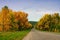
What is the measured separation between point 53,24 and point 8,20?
147ft

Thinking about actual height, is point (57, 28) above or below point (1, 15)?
below

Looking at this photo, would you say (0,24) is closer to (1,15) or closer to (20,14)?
(1,15)

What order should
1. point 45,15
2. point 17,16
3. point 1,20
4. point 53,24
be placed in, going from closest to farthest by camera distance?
point 1,20
point 17,16
point 53,24
point 45,15

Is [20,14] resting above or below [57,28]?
above

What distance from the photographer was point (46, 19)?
11188cm

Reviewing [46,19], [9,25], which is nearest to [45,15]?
[46,19]

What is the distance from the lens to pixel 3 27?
6681 centimetres

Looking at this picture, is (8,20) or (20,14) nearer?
(8,20)

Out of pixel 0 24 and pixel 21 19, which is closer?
pixel 0 24

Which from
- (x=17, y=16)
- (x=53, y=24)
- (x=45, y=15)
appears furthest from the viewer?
(x=45, y=15)

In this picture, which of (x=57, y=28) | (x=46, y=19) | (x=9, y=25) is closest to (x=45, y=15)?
(x=46, y=19)

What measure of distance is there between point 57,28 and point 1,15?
34.4m

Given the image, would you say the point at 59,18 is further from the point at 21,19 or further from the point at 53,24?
the point at 21,19

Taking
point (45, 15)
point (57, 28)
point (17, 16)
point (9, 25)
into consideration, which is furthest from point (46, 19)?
point (9, 25)
